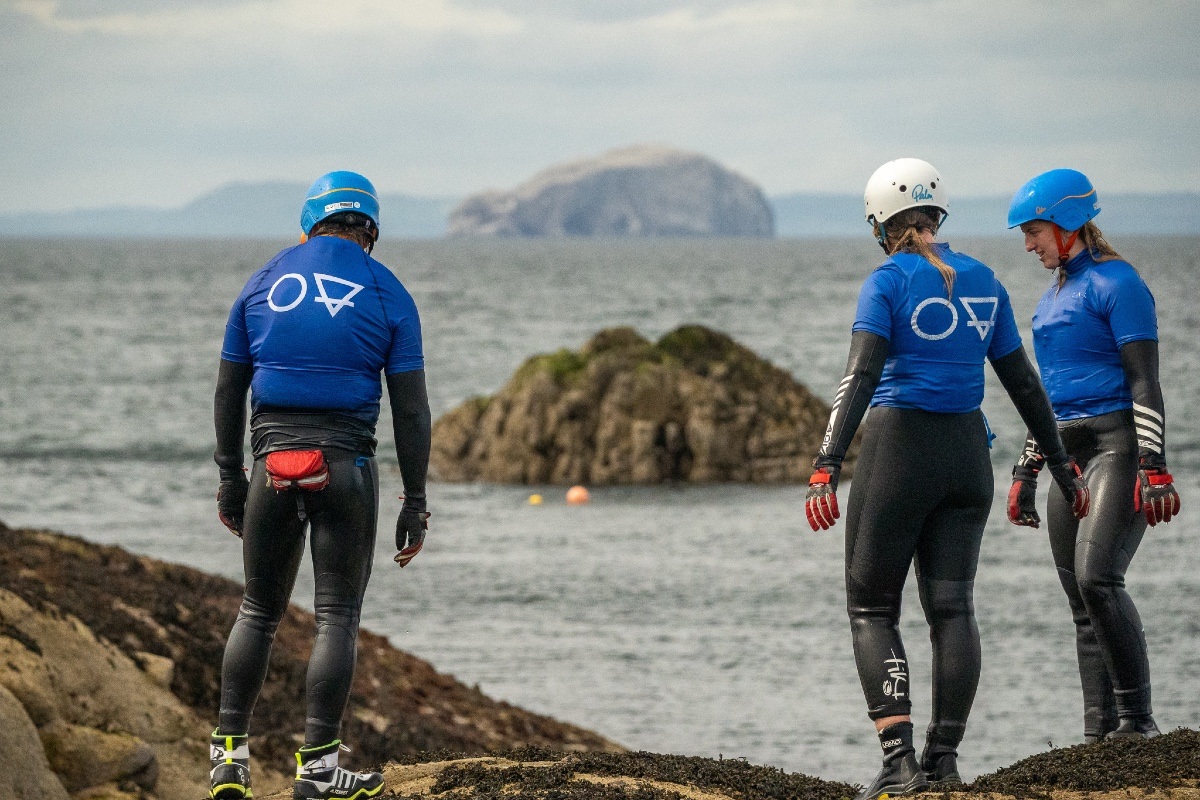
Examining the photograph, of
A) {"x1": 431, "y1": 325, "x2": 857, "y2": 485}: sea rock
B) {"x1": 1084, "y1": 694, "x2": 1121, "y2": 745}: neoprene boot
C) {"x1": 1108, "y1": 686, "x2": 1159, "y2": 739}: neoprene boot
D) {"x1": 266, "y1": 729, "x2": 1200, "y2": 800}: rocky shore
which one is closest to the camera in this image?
{"x1": 266, "y1": 729, "x2": 1200, "y2": 800}: rocky shore

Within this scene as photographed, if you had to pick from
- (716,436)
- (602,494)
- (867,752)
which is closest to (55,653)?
(867,752)

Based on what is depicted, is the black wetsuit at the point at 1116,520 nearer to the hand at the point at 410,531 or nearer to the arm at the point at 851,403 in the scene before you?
the arm at the point at 851,403

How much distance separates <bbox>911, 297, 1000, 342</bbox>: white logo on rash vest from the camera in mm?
7230

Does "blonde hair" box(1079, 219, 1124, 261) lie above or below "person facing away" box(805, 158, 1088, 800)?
above

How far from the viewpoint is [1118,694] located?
8.40 metres

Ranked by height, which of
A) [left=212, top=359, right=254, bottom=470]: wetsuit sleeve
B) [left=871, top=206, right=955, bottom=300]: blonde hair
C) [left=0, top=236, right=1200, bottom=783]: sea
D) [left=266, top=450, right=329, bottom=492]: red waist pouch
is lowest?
[left=0, top=236, right=1200, bottom=783]: sea

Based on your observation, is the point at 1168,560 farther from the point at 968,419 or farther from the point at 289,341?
the point at 289,341

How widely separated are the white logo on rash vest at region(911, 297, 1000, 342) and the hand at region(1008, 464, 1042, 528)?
1352mm

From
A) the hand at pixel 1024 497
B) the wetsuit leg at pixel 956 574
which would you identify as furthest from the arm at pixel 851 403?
the hand at pixel 1024 497

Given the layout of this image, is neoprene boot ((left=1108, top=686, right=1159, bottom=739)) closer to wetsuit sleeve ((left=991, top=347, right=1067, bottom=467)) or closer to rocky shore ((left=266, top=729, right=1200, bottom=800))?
rocky shore ((left=266, top=729, right=1200, bottom=800))

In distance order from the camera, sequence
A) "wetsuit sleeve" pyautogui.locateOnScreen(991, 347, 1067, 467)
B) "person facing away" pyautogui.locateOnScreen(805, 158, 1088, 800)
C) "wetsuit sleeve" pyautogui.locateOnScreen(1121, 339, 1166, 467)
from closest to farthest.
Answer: "person facing away" pyautogui.locateOnScreen(805, 158, 1088, 800) → "wetsuit sleeve" pyautogui.locateOnScreen(991, 347, 1067, 467) → "wetsuit sleeve" pyautogui.locateOnScreen(1121, 339, 1166, 467)

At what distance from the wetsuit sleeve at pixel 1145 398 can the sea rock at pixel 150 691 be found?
221 inches

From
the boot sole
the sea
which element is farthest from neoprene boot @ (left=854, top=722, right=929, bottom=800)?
the sea

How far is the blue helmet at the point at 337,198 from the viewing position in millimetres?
7148
